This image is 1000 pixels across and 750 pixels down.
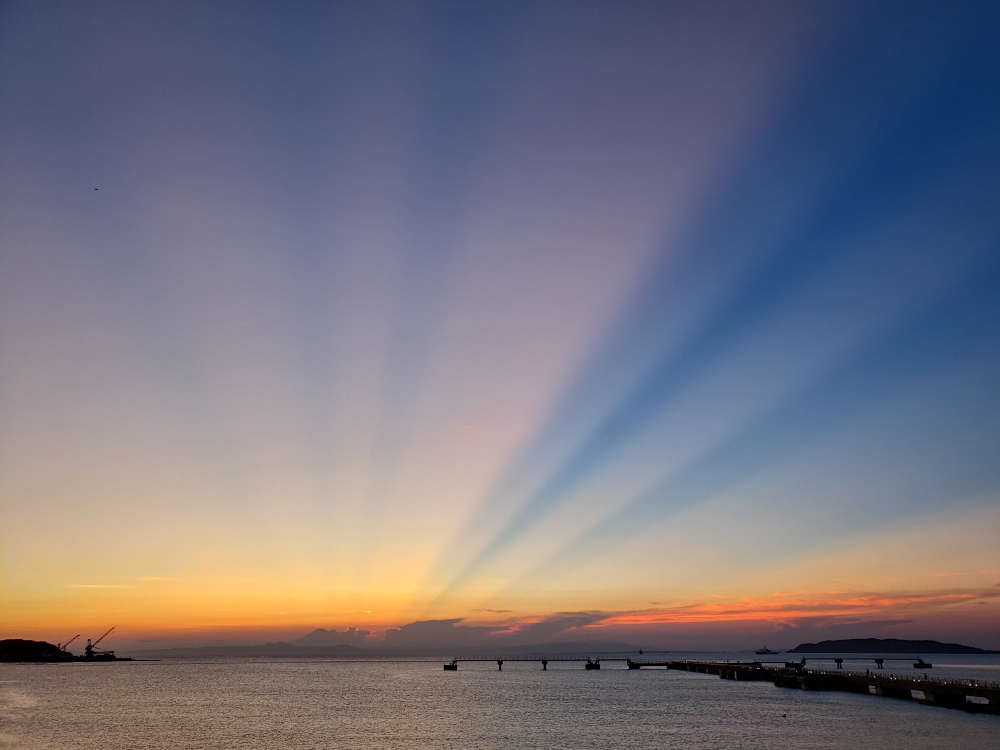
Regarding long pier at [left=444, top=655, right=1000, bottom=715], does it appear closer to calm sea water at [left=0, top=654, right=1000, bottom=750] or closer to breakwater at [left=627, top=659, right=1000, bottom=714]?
breakwater at [left=627, top=659, right=1000, bottom=714]

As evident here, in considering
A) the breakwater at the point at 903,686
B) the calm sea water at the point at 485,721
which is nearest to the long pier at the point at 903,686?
the breakwater at the point at 903,686

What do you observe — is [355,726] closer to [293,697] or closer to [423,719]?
[423,719]

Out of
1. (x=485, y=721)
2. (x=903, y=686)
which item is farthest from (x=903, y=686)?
(x=485, y=721)

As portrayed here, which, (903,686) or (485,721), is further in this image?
(903,686)

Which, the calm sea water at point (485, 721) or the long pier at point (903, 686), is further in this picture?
the long pier at point (903, 686)

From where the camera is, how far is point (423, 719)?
8269cm

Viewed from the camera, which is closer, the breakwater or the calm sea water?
the calm sea water

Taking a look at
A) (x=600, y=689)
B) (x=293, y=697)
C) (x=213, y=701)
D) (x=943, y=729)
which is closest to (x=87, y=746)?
(x=213, y=701)

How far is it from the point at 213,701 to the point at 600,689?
73475mm

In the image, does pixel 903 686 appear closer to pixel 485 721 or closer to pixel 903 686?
pixel 903 686

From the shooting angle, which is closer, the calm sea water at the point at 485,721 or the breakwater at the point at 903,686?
the calm sea water at the point at 485,721

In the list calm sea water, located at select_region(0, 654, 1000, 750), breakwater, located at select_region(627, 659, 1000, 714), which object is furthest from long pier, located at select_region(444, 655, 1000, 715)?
calm sea water, located at select_region(0, 654, 1000, 750)

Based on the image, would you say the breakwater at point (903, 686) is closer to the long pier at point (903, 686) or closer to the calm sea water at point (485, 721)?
the long pier at point (903, 686)

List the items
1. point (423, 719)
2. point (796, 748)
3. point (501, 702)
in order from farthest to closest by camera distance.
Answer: point (501, 702) < point (423, 719) < point (796, 748)
